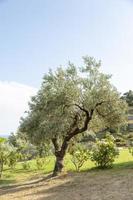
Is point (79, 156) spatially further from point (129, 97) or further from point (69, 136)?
point (129, 97)

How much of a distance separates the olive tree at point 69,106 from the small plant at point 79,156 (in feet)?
4.50

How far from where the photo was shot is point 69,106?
17.4 metres

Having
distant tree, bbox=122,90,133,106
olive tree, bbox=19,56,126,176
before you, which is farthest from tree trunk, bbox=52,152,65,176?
distant tree, bbox=122,90,133,106

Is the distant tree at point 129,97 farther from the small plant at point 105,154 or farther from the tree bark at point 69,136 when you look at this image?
the tree bark at point 69,136

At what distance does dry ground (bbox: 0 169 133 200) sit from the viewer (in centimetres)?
1119

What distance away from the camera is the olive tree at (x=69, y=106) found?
667 inches

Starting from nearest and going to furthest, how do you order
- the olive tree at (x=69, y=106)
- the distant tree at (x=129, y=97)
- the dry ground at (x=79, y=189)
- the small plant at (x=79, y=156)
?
the dry ground at (x=79, y=189)
the olive tree at (x=69, y=106)
the small plant at (x=79, y=156)
the distant tree at (x=129, y=97)

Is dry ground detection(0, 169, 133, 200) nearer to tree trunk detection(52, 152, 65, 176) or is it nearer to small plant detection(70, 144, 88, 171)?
tree trunk detection(52, 152, 65, 176)

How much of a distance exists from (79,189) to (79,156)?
20.3 ft

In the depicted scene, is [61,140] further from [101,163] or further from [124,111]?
[124,111]

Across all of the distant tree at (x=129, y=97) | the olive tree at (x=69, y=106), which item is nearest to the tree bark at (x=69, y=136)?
the olive tree at (x=69, y=106)

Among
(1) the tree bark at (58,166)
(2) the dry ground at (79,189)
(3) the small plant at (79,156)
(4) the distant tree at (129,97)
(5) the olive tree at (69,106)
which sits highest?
(4) the distant tree at (129,97)

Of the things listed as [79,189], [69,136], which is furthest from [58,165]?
[79,189]

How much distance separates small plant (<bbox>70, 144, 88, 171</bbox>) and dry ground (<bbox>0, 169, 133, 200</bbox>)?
2.59 meters
